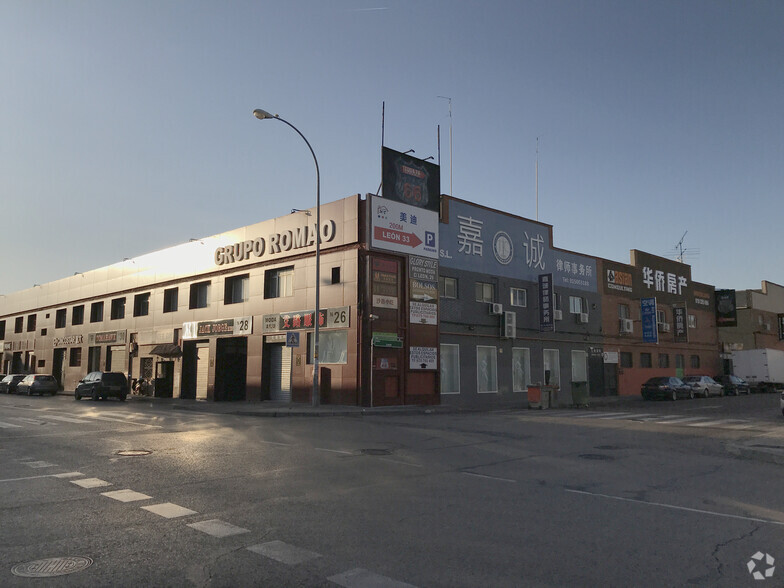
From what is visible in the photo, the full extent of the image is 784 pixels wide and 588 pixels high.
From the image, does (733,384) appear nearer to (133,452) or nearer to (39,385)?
(133,452)

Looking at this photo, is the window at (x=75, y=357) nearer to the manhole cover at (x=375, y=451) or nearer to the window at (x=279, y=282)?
the window at (x=279, y=282)

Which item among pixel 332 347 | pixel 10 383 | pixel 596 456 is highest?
pixel 332 347

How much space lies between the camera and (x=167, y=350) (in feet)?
119

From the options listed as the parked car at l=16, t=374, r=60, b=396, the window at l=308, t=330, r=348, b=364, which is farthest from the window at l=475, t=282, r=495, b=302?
the parked car at l=16, t=374, r=60, b=396

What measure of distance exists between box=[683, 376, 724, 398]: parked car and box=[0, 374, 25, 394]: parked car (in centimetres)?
5137

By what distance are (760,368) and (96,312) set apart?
55.3m

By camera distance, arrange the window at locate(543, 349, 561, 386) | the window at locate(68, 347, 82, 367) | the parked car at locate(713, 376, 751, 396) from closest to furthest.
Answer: the window at locate(543, 349, 561, 386) → the parked car at locate(713, 376, 751, 396) → the window at locate(68, 347, 82, 367)

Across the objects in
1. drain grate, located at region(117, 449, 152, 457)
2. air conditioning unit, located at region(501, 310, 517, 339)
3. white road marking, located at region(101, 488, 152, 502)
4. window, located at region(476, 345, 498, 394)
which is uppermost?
air conditioning unit, located at region(501, 310, 517, 339)

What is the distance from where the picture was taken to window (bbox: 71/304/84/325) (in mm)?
51062

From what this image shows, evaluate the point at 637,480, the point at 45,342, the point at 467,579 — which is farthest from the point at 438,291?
the point at 45,342

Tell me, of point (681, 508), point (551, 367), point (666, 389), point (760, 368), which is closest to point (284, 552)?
point (681, 508)

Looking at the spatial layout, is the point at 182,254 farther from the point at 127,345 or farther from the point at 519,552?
the point at 519,552

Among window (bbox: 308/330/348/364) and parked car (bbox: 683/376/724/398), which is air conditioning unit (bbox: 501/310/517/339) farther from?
parked car (bbox: 683/376/724/398)

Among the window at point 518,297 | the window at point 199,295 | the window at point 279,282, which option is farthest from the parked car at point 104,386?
the window at point 518,297
